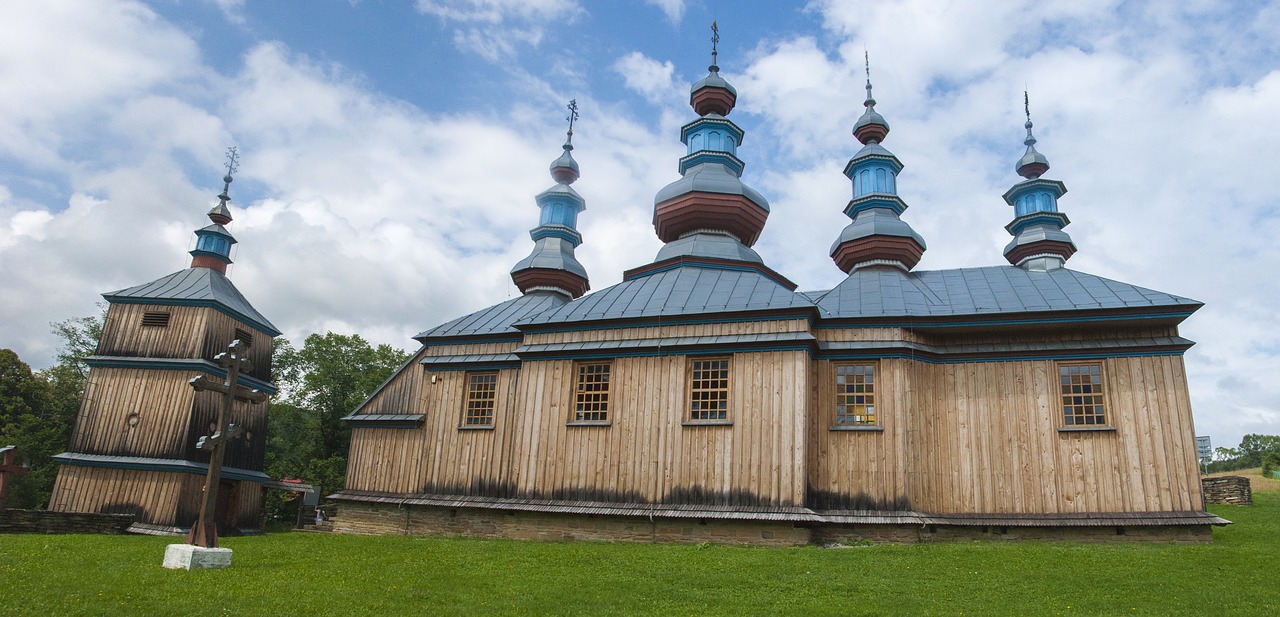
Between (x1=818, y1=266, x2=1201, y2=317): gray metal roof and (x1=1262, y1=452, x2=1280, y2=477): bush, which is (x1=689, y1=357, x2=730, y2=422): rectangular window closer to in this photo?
(x1=818, y1=266, x2=1201, y2=317): gray metal roof

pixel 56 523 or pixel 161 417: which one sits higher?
pixel 161 417

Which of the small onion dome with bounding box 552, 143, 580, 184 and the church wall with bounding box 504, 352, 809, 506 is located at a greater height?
the small onion dome with bounding box 552, 143, 580, 184

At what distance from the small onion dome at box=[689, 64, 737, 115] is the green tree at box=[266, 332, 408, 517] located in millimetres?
22726

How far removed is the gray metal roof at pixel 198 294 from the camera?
72.4ft

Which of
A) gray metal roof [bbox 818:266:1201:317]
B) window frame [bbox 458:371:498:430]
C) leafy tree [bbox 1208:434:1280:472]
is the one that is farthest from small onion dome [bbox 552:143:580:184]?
leafy tree [bbox 1208:434:1280:472]

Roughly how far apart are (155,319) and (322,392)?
1685 centimetres

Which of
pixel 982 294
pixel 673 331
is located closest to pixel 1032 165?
pixel 982 294

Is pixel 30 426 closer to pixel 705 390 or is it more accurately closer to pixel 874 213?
pixel 705 390

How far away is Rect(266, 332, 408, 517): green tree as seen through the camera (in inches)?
1489

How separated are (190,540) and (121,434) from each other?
13175mm

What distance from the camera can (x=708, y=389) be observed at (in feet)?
51.9

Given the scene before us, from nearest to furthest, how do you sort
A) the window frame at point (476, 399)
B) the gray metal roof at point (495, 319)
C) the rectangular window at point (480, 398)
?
1. the window frame at point (476, 399)
2. the rectangular window at point (480, 398)
3. the gray metal roof at point (495, 319)

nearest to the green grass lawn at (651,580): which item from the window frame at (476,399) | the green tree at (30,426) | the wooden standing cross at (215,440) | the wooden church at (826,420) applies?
the wooden standing cross at (215,440)

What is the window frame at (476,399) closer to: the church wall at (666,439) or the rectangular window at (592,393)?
the church wall at (666,439)
